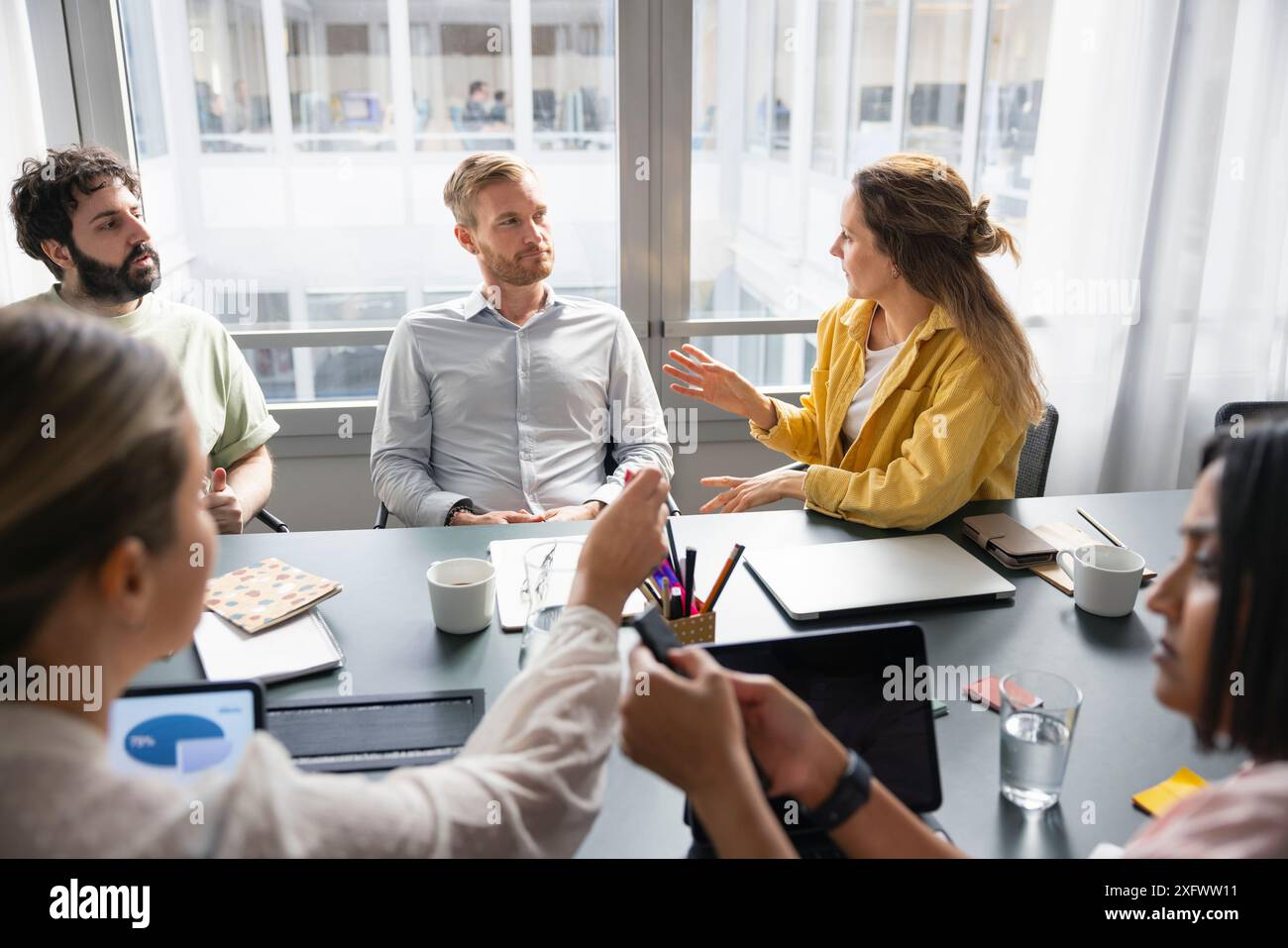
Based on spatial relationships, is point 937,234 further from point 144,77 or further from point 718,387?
point 144,77

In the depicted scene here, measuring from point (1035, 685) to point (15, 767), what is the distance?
0.99m

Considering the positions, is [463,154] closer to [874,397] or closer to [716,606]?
[874,397]

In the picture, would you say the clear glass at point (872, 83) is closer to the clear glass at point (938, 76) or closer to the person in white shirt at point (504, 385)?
the clear glass at point (938, 76)

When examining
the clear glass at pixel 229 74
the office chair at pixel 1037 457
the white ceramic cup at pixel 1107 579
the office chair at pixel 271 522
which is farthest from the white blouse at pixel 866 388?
the clear glass at pixel 229 74

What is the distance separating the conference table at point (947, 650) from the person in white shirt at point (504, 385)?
2.12 feet

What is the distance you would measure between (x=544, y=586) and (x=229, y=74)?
82.4 inches

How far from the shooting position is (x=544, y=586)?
1.54m

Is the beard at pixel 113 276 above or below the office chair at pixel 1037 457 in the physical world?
above

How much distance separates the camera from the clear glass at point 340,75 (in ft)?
9.23

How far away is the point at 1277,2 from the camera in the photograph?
283cm

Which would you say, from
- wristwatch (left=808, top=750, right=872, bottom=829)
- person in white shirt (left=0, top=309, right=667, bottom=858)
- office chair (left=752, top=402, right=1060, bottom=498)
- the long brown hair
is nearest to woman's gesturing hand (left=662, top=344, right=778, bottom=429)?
office chair (left=752, top=402, right=1060, bottom=498)

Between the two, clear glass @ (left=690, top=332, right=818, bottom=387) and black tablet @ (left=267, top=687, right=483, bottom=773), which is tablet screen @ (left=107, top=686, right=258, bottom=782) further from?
clear glass @ (left=690, top=332, right=818, bottom=387)

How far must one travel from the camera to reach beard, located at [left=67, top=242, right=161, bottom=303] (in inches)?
88.6

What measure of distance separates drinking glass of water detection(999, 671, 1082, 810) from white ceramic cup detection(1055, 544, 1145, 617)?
384 mm
